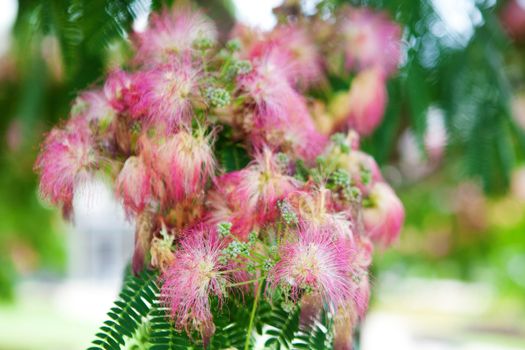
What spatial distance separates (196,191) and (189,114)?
0.14 meters

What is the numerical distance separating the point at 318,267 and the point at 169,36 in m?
0.59

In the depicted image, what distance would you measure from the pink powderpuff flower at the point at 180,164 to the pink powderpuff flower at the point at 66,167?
155 mm

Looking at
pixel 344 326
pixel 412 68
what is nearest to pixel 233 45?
pixel 344 326

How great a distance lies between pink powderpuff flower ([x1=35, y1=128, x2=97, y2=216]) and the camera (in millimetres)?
1122

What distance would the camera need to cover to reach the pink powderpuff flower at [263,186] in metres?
1.05

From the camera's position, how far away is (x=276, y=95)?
1192 mm

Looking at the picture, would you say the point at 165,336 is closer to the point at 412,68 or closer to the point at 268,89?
the point at 268,89

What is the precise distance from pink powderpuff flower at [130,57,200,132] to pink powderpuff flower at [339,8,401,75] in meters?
0.61

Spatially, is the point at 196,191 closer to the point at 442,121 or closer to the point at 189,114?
the point at 189,114

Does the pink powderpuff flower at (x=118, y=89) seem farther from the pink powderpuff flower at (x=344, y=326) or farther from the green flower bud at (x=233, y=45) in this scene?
the pink powderpuff flower at (x=344, y=326)

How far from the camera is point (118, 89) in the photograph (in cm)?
120

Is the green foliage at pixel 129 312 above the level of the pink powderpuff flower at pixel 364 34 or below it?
below

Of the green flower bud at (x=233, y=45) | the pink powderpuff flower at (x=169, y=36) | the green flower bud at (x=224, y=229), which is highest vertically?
the pink powderpuff flower at (x=169, y=36)

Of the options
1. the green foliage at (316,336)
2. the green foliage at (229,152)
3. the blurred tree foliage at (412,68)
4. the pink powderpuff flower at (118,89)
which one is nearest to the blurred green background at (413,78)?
the blurred tree foliage at (412,68)
